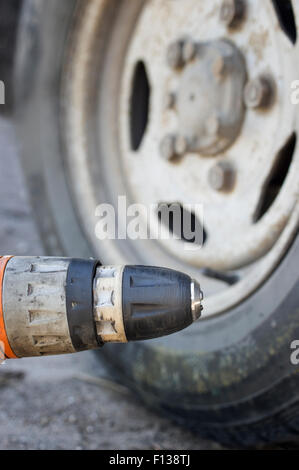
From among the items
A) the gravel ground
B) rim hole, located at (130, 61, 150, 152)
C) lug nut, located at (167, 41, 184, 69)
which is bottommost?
the gravel ground

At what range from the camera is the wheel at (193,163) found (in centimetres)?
99

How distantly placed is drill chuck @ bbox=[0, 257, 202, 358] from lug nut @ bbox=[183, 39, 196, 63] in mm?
693

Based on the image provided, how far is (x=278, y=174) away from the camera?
1.23m

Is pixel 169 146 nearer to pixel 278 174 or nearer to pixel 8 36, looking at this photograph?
pixel 278 174

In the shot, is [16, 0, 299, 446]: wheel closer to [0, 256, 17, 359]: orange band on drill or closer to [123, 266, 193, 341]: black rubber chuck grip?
[123, 266, 193, 341]: black rubber chuck grip

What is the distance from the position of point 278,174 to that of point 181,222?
32 centimetres

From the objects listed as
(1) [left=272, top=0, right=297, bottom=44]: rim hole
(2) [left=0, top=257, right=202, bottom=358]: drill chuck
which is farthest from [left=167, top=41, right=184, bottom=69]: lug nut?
(2) [left=0, top=257, right=202, bottom=358]: drill chuck

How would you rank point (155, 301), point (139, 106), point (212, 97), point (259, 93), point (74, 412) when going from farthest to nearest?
point (139, 106) → point (74, 412) → point (212, 97) → point (259, 93) → point (155, 301)

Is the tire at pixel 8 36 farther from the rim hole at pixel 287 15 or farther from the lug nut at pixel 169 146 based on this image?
the rim hole at pixel 287 15

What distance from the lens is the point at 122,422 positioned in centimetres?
131

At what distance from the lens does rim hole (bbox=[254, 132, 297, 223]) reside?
113 cm

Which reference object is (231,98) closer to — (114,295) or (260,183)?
(260,183)

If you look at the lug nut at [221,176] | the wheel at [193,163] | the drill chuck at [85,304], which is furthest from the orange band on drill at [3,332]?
the lug nut at [221,176]

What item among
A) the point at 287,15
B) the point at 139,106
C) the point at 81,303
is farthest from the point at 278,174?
the point at 81,303
